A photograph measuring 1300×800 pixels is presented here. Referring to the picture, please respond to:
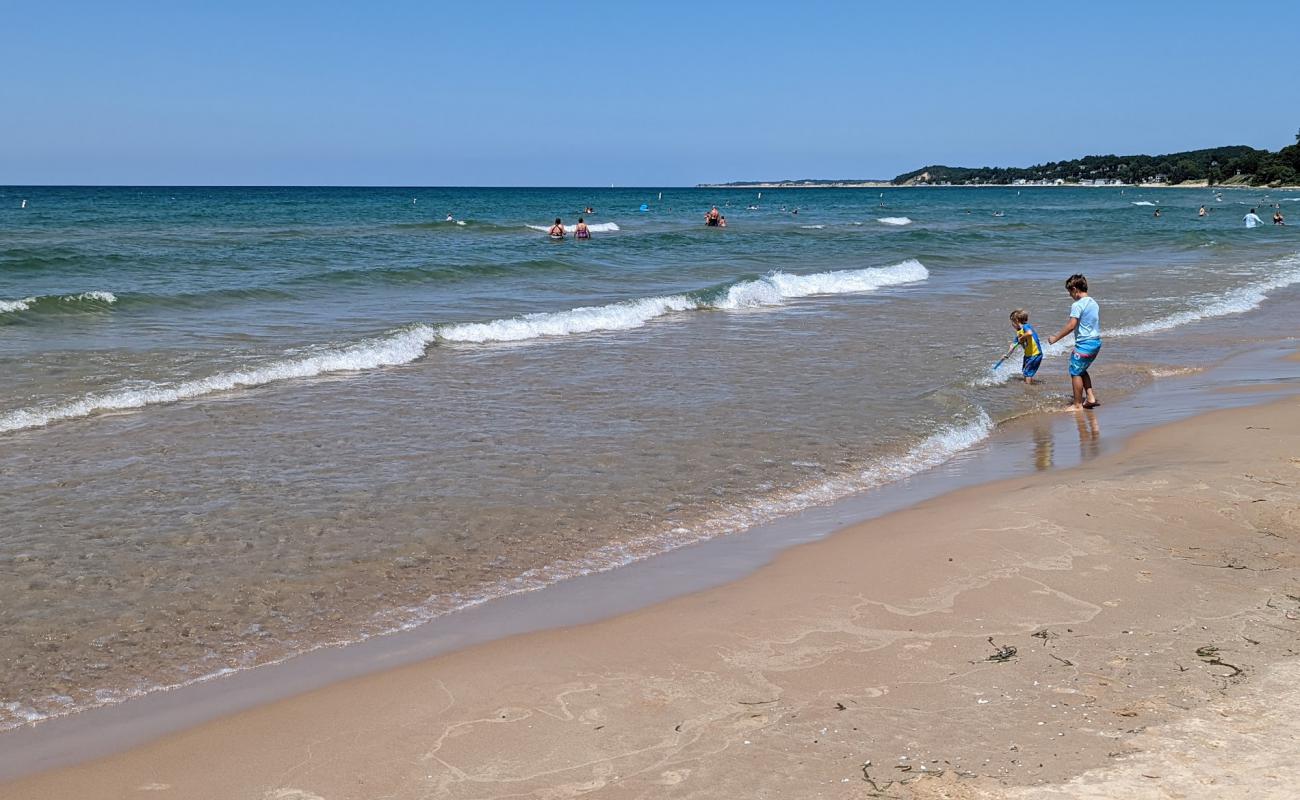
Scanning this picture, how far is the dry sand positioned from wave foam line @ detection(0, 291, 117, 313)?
16455 mm

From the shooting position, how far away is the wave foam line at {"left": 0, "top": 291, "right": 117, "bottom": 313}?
18.3m

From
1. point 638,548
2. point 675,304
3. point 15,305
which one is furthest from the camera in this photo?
point 675,304

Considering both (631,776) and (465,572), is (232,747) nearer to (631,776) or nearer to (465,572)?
(631,776)

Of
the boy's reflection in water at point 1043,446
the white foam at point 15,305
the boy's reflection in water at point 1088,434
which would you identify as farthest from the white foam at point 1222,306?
the white foam at point 15,305

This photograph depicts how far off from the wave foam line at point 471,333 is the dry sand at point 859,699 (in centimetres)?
694

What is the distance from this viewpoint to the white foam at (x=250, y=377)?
33.4 ft

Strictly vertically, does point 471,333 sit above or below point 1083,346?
below

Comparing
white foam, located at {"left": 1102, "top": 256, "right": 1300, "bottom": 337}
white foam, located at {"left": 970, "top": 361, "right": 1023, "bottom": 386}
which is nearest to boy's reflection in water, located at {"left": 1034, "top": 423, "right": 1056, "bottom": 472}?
white foam, located at {"left": 970, "top": 361, "right": 1023, "bottom": 386}

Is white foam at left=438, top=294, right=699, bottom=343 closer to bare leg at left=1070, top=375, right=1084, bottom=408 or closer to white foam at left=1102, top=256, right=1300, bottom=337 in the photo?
white foam at left=1102, top=256, right=1300, bottom=337

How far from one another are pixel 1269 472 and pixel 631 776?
5.93 meters

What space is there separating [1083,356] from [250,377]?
8647 millimetres

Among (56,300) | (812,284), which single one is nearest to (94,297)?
(56,300)

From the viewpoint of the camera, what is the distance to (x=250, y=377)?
40.0 feet

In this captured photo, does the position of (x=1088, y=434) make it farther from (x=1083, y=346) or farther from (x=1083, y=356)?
(x=1083, y=346)
